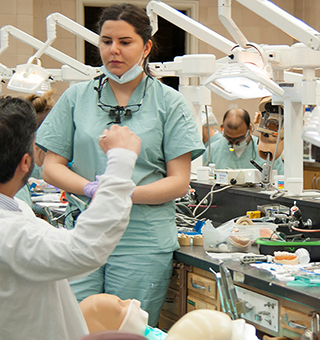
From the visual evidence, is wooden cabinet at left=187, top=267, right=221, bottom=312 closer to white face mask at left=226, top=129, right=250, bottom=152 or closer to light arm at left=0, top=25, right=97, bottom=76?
light arm at left=0, top=25, right=97, bottom=76

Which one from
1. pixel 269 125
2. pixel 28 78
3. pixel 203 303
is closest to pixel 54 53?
pixel 28 78

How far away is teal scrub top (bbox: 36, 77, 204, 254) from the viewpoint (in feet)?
6.70

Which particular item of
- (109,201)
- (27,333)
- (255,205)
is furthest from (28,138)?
(255,205)

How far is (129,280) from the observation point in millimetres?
2014

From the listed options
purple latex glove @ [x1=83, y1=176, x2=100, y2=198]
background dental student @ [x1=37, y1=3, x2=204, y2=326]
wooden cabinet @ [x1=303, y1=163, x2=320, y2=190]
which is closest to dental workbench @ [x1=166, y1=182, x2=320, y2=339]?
background dental student @ [x1=37, y1=3, x2=204, y2=326]

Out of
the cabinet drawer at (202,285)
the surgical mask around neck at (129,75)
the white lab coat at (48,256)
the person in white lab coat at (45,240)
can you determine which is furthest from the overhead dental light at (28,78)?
the white lab coat at (48,256)

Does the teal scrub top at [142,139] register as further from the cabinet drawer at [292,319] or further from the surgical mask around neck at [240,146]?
the surgical mask around neck at [240,146]

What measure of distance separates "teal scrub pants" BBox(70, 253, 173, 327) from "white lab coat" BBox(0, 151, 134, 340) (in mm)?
862

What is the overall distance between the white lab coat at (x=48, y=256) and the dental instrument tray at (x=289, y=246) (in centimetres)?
111

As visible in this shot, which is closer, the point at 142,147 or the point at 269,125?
the point at 142,147

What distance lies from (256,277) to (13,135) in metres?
0.99

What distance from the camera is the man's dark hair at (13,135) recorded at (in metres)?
1.13

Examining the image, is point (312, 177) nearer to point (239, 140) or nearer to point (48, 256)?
point (239, 140)

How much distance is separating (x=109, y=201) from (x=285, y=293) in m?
0.89
